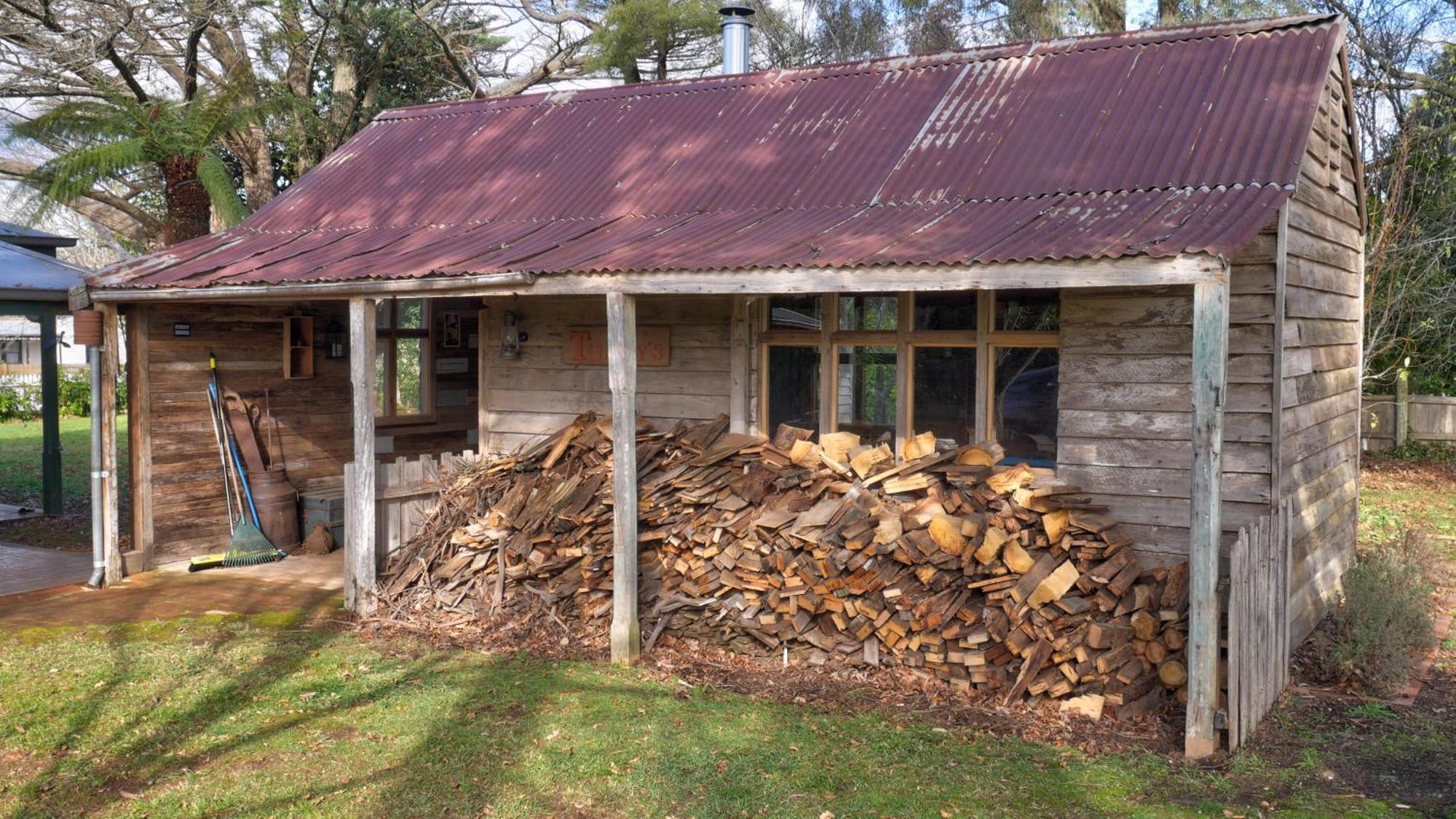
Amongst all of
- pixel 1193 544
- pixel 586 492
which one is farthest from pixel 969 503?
pixel 586 492

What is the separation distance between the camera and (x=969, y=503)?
7.20 m

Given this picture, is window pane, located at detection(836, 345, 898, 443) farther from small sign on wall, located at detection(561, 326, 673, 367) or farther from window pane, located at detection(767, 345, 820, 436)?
small sign on wall, located at detection(561, 326, 673, 367)

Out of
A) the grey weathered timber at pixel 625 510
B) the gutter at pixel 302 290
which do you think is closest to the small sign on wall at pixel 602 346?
the grey weathered timber at pixel 625 510

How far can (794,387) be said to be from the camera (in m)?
8.66

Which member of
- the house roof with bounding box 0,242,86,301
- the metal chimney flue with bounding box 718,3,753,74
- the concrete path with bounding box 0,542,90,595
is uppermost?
the metal chimney flue with bounding box 718,3,753,74

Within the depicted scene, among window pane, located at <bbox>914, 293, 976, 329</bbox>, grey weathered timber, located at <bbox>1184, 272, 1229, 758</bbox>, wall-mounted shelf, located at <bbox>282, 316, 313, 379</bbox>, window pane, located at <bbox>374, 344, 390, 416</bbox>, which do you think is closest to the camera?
grey weathered timber, located at <bbox>1184, 272, 1229, 758</bbox>

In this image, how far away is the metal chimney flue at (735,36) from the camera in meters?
11.7

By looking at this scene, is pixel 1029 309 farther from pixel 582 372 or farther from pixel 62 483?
pixel 62 483

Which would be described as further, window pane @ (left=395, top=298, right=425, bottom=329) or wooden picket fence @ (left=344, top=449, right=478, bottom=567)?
window pane @ (left=395, top=298, right=425, bottom=329)

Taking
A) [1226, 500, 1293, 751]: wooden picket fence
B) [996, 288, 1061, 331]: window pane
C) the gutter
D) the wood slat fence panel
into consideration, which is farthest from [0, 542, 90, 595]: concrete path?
the wood slat fence panel

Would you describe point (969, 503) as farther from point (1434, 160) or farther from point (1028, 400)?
point (1434, 160)

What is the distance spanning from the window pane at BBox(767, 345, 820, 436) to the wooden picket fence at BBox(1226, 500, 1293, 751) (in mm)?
3223

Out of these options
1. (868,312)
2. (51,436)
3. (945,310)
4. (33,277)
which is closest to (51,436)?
(51,436)

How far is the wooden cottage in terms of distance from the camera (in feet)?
22.1
